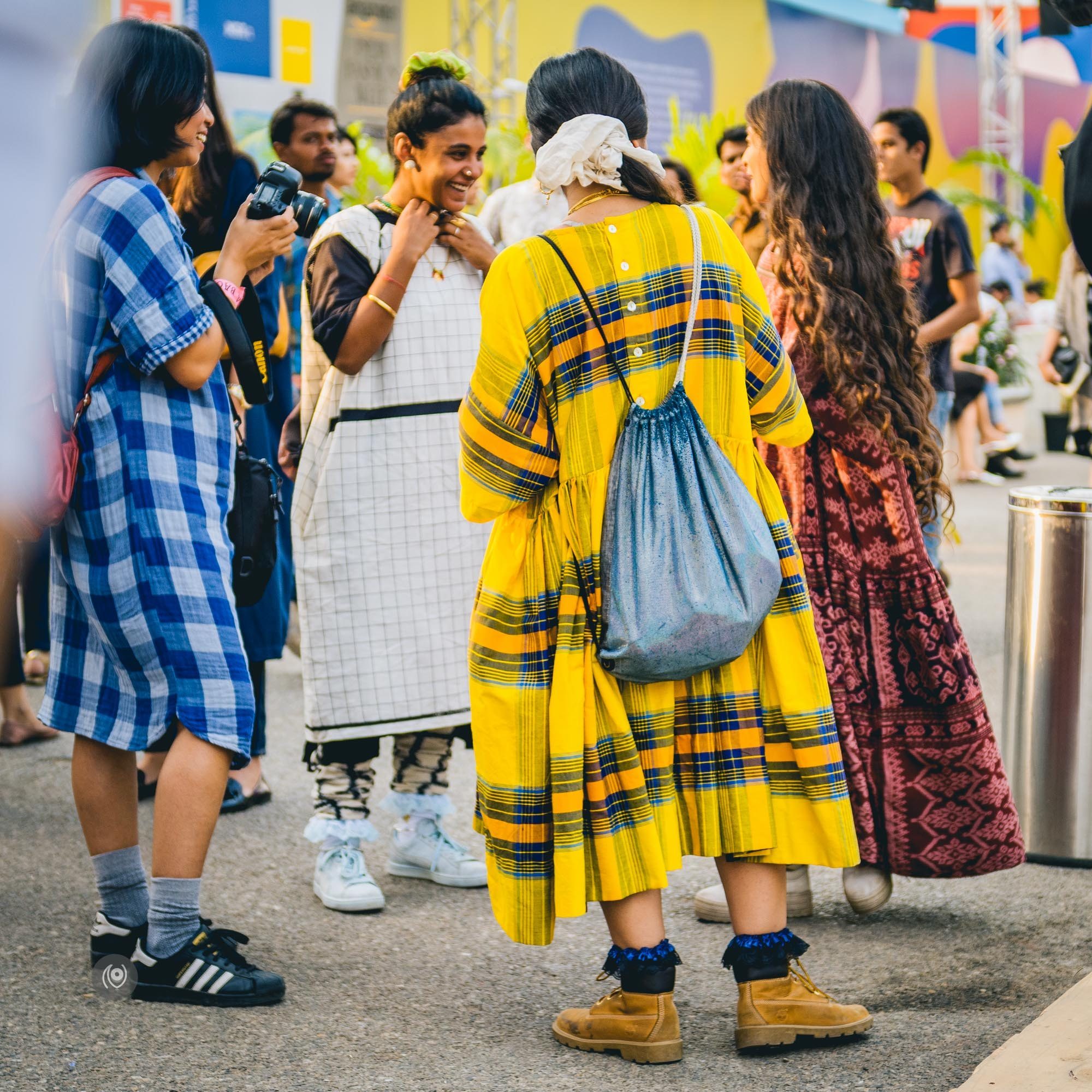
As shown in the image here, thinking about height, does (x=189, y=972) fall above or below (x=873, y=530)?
below

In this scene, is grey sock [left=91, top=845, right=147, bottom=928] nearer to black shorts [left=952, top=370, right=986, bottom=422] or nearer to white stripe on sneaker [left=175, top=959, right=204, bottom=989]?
white stripe on sneaker [left=175, top=959, right=204, bottom=989]

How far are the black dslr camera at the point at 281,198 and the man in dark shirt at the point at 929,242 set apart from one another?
2870mm

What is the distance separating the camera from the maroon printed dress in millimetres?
3318

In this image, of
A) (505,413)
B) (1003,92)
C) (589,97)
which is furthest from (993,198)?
(505,413)

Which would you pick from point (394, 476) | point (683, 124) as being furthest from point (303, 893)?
point (683, 124)

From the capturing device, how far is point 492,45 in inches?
660

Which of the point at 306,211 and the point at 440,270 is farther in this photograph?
the point at 440,270

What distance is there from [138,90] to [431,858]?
205cm

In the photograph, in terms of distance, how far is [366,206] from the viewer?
371cm

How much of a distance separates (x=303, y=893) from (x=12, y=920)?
0.70m

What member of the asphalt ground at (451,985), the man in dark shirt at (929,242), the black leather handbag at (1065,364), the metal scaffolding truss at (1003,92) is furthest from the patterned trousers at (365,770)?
the metal scaffolding truss at (1003,92)

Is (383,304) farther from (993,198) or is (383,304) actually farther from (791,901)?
(993,198)

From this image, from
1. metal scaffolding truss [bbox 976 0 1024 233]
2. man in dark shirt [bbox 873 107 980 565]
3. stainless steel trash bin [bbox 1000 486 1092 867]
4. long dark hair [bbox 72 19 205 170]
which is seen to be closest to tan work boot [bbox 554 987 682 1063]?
stainless steel trash bin [bbox 1000 486 1092 867]

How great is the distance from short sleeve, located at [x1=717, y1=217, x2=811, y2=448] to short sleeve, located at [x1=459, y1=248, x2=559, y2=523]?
1.35ft
